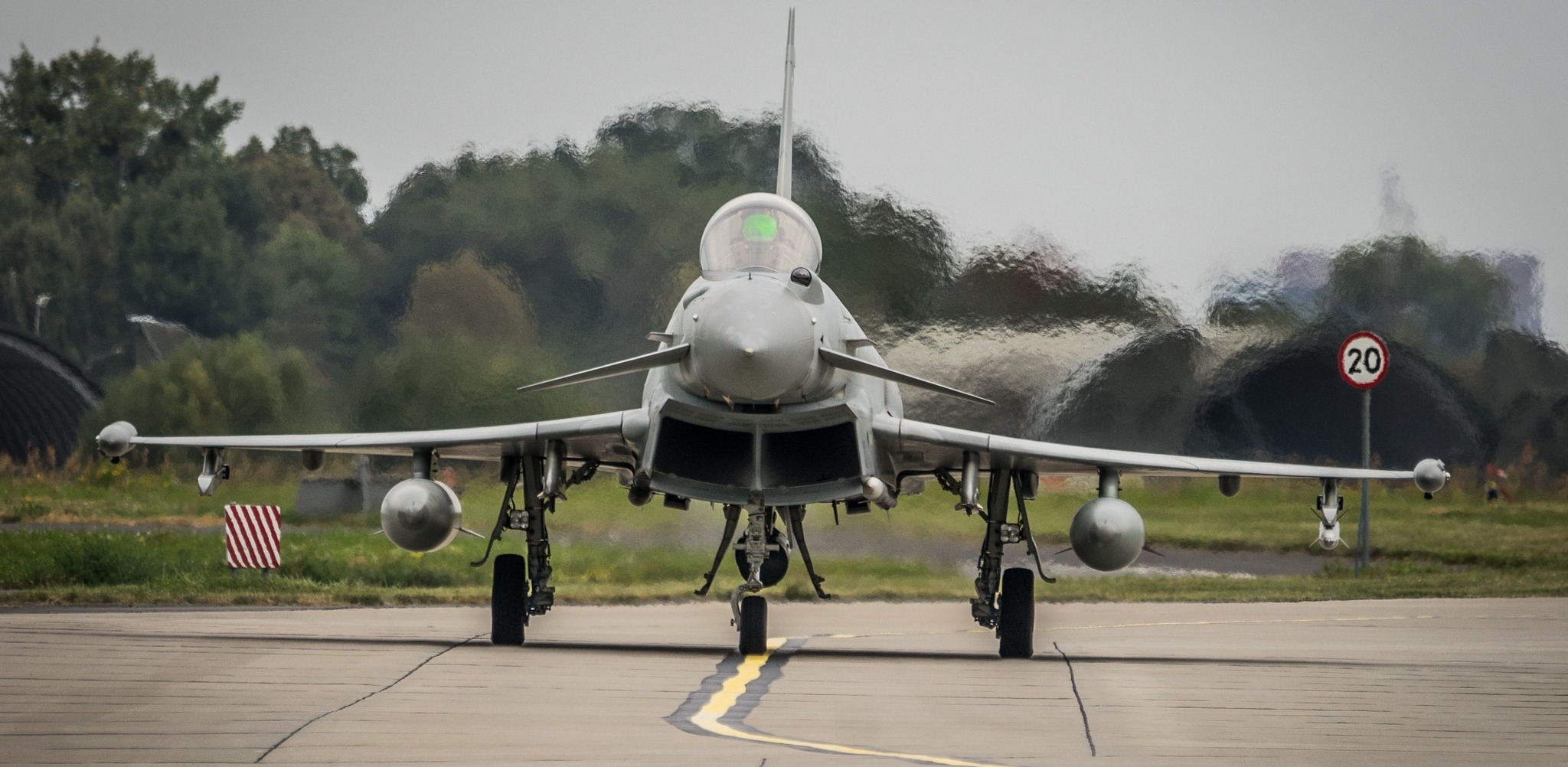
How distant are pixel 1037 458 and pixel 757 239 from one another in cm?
276

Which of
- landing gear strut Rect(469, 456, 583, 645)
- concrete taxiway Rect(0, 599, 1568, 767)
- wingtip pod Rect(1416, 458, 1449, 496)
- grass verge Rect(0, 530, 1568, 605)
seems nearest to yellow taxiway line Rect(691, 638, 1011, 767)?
concrete taxiway Rect(0, 599, 1568, 767)

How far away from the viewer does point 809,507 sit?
20000 mm

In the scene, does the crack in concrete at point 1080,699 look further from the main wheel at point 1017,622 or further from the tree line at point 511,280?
the tree line at point 511,280

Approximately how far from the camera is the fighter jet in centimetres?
1162

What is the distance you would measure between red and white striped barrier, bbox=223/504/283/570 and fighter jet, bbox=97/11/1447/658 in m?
5.05

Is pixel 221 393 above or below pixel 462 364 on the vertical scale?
below

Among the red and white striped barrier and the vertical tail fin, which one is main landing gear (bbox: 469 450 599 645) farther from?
the red and white striped barrier

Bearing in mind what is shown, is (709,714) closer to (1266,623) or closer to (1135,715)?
(1135,715)

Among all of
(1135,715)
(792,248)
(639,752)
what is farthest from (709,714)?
(792,248)

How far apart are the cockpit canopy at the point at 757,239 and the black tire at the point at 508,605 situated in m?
2.85

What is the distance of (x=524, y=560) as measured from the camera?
45.0ft

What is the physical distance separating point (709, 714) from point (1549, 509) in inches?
639

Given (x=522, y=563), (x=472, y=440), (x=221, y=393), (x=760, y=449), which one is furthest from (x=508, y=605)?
(x=221, y=393)

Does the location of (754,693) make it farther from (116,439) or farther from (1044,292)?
(1044,292)
